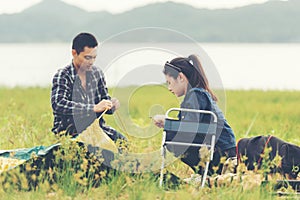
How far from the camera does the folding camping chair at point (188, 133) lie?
Answer: 6066 mm

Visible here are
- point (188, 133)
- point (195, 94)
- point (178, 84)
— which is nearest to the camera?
point (188, 133)

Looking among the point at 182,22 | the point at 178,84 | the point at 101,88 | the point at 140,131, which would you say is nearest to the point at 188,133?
the point at 178,84

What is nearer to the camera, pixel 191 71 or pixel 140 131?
pixel 191 71

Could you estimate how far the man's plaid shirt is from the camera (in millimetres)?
6691

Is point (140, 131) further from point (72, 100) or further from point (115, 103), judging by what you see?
point (72, 100)

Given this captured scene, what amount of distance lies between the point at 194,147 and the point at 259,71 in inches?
703

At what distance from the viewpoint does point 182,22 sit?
264 ft

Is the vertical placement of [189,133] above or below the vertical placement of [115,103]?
below

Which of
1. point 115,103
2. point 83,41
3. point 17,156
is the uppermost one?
point 83,41

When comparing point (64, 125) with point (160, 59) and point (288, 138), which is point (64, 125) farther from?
point (288, 138)

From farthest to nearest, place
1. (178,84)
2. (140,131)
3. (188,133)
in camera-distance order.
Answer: (140,131)
(178,84)
(188,133)

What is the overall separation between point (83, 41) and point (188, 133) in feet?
4.11

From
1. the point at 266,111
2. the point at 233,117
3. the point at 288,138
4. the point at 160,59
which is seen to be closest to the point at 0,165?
the point at 160,59

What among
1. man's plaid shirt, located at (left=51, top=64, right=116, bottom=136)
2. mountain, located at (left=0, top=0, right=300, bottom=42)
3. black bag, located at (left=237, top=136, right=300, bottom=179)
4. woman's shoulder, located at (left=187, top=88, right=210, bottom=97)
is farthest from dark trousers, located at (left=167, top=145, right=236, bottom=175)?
mountain, located at (left=0, top=0, right=300, bottom=42)
